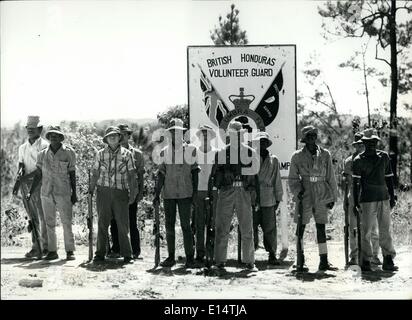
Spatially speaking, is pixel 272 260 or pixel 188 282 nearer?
pixel 188 282

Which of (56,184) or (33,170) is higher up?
(33,170)

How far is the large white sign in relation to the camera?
10.1 metres

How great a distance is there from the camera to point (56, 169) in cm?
968

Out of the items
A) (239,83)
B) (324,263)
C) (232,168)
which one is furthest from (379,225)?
A: (239,83)

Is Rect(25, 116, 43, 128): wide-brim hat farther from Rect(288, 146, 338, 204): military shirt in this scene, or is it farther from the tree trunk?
the tree trunk

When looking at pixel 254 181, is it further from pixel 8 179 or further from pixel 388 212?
pixel 8 179

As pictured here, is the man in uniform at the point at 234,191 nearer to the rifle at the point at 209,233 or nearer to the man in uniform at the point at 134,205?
the rifle at the point at 209,233

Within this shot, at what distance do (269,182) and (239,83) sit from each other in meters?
1.66

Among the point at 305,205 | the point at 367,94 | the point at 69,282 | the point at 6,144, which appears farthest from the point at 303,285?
the point at 6,144

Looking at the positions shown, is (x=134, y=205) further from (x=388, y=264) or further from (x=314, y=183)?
(x=388, y=264)

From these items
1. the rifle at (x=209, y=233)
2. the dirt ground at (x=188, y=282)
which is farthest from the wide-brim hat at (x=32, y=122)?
the rifle at (x=209, y=233)

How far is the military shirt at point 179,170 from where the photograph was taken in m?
9.19

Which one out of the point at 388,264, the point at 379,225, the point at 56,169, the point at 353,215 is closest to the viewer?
the point at 388,264

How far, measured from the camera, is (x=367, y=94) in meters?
14.0
